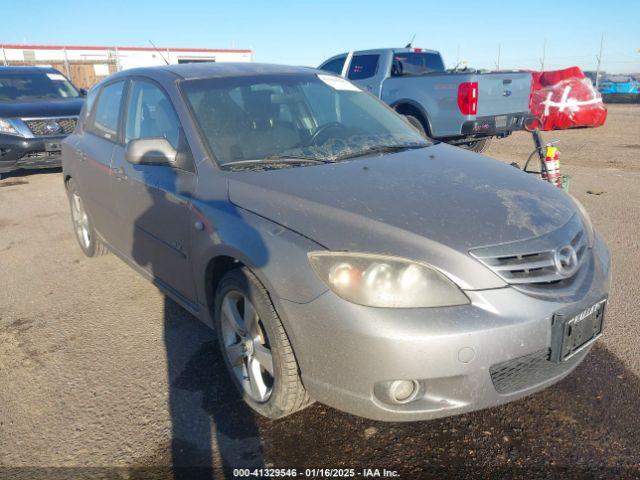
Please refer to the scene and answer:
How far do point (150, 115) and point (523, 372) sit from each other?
278 centimetres

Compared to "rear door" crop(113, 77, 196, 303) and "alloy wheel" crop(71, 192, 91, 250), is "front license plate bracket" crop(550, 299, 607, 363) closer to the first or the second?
"rear door" crop(113, 77, 196, 303)

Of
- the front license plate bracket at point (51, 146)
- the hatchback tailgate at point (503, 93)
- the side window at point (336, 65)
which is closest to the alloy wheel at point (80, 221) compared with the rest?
the front license plate bracket at point (51, 146)

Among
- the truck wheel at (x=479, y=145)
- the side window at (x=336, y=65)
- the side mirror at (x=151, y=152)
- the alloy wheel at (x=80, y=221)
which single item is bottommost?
the truck wheel at (x=479, y=145)

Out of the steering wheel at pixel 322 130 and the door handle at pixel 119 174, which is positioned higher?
the steering wheel at pixel 322 130

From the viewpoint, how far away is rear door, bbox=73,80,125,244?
4.01 meters

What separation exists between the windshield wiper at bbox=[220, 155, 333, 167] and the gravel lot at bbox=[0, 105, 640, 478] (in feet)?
3.90

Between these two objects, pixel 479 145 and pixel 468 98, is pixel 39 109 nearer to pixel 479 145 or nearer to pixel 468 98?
pixel 468 98

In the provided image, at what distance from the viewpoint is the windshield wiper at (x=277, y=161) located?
2.93 m

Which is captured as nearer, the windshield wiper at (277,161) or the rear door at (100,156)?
the windshield wiper at (277,161)

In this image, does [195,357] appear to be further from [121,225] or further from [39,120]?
[39,120]

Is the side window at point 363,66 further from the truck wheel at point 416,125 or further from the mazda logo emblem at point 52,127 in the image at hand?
the mazda logo emblem at point 52,127

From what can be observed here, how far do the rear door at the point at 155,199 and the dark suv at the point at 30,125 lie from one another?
5878mm

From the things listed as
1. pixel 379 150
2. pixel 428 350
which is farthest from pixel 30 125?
pixel 428 350

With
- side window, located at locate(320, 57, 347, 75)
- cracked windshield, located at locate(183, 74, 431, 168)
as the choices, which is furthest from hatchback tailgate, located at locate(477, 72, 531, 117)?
cracked windshield, located at locate(183, 74, 431, 168)
